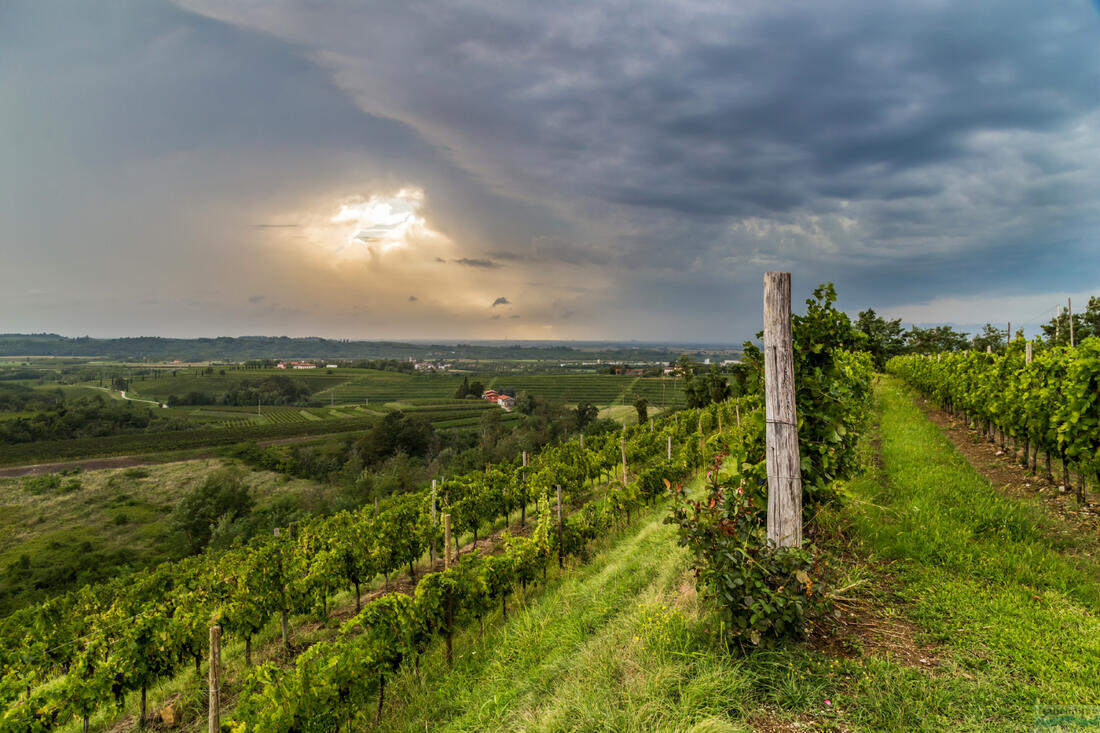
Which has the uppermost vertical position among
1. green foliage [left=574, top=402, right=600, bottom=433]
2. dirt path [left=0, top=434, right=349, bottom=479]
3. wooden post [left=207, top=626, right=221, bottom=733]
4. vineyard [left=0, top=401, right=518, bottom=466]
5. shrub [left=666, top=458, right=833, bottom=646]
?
shrub [left=666, top=458, right=833, bottom=646]

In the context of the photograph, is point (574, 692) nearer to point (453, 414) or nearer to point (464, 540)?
point (464, 540)

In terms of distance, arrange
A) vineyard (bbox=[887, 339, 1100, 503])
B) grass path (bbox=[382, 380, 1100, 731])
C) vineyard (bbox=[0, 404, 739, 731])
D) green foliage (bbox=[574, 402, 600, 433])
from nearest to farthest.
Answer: grass path (bbox=[382, 380, 1100, 731]), vineyard (bbox=[0, 404, 739, 731]), vineyard (bbox=[887, 339, 1100, 503]), green foliage (bbox=[574, 402, 600, 433])

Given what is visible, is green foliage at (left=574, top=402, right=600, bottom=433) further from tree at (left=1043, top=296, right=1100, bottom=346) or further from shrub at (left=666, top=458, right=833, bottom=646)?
shrub at (left=666, top=458, right=833, bottom=646)

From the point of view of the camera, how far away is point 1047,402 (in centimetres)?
822

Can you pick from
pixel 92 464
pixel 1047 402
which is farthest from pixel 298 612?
pixel 92 464

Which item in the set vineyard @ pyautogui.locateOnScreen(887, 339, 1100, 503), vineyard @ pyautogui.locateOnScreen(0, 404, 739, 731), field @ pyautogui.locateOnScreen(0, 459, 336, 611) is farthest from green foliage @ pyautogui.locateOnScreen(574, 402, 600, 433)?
vineyard @ pyautogui.locateOnScreen(887, 339, 1100, 503)

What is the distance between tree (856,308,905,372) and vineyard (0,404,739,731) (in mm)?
47481

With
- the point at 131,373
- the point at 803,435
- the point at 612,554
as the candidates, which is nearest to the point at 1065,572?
the point at 803,435

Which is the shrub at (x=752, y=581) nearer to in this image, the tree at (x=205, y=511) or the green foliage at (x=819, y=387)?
the green foliage at (x=819, y=387)

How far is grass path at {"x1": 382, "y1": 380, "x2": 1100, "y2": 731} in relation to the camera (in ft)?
10.4

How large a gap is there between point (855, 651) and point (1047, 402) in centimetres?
819

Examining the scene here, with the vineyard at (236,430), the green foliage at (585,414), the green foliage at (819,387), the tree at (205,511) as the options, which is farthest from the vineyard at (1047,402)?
the vineyard at (236,430)

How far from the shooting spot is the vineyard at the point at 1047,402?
7168 millimetres

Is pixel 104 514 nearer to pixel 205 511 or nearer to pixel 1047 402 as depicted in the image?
pixel 205 511
